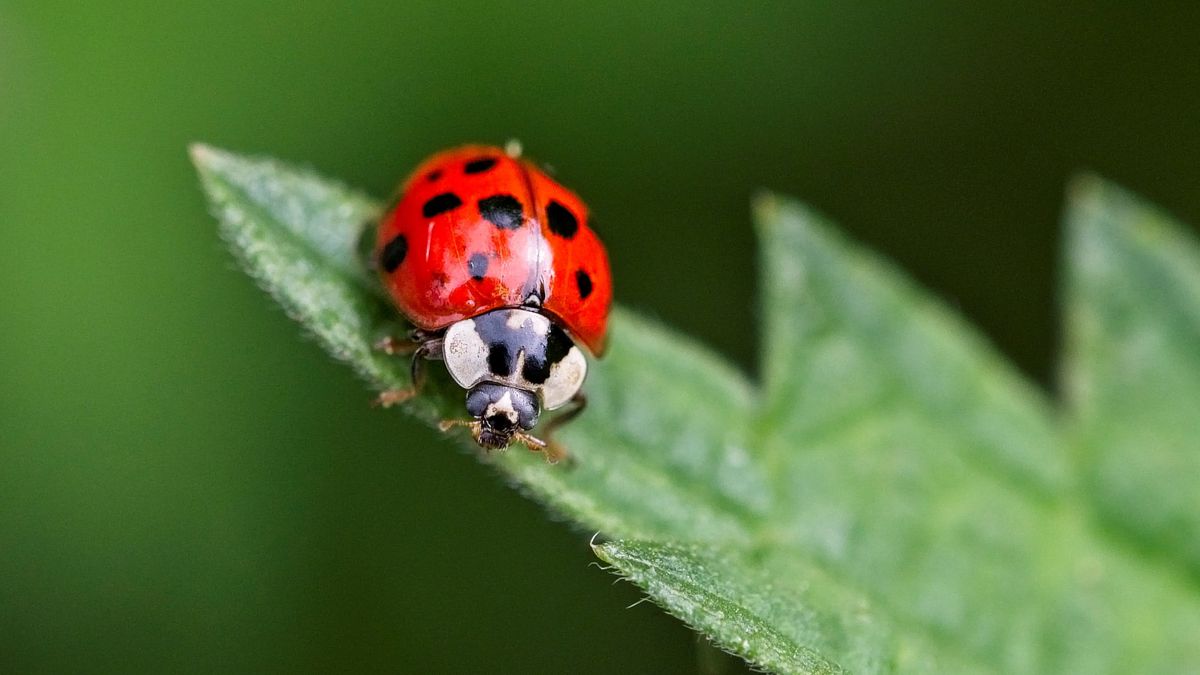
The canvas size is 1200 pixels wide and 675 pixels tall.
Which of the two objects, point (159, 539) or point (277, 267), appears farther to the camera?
point (159, 539)

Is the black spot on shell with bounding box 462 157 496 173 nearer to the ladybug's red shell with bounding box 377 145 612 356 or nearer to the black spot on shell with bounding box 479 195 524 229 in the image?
the ladybug's red shell with bounding box 377 145 612 356

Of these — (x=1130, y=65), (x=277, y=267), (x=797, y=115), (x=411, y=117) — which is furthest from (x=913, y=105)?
(x=277, y=267)

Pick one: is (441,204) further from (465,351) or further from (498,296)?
(465,351)

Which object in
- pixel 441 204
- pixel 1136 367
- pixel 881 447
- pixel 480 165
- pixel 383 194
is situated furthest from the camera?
pixel 383 194

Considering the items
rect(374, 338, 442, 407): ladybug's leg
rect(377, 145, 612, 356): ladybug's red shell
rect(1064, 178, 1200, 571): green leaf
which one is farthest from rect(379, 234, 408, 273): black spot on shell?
rect(1064, 178, 1200, 571): green leaf

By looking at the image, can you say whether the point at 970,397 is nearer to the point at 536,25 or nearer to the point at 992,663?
the point at 992,663

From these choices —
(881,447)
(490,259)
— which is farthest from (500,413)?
(881,447)
